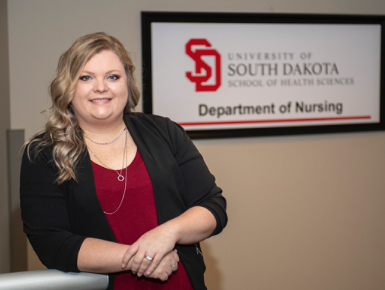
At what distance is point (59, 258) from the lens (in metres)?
1.15

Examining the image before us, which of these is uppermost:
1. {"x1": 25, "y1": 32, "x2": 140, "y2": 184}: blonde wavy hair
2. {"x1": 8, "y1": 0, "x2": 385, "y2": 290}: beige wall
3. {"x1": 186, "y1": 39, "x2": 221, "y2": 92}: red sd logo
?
{"x1": 186, "y1": 39, "x2": 221, "y2": 92}: red sd logo

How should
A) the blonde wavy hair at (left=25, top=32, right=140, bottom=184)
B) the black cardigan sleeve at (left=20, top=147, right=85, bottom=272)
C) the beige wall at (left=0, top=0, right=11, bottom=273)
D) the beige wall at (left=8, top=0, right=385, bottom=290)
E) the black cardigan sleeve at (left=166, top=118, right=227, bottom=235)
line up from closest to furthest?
the black cardigan sleeve at (left=20, top=147, right=85, bottom=272) → the blonde wavy hair at (left=25, top=32, right=140, bottom=184) → the black cardigan sleeve at (left=166, top=118, right=227, bottom=235) → the beige wall at (left=0, top=0, right=11, bottom=273) → the beige wall at (left=8, top=0, right=385, bottom=290)

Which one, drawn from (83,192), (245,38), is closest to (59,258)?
(83,192)

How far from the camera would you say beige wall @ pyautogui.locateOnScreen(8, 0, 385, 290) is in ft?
8.05

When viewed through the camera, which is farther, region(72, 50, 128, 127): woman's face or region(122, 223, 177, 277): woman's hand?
region(72, 50, 128, 127): woman's face

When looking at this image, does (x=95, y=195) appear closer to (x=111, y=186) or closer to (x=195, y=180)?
(x=111, y=186)

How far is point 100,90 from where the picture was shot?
1340 mm

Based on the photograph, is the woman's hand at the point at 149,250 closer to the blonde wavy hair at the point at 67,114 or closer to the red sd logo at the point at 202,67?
the blonde wavy hair at the point at 67,114

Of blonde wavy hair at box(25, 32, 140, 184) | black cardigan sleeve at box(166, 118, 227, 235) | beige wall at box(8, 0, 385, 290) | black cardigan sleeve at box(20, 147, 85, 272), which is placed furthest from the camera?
beige wall at box(8, 0, 385, 290)

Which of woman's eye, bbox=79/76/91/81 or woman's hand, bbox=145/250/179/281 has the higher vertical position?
woman's eye, bbox=79/76/91/81

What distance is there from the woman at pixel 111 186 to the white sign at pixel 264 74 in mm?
1048

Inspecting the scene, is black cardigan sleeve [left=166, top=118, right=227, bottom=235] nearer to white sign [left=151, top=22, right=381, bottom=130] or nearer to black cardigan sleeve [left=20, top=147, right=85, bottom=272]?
black cardigan sleeve [left=20, top=147, right=85, bottom=272]

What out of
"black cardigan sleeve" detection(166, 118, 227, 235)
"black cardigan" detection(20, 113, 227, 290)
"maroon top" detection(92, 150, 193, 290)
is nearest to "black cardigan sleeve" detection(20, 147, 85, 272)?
"black cardigan" detection(20, 113, 227, 290)

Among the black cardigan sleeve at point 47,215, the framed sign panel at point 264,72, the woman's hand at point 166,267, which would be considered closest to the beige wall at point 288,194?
the framed sign panel at point 264,72
